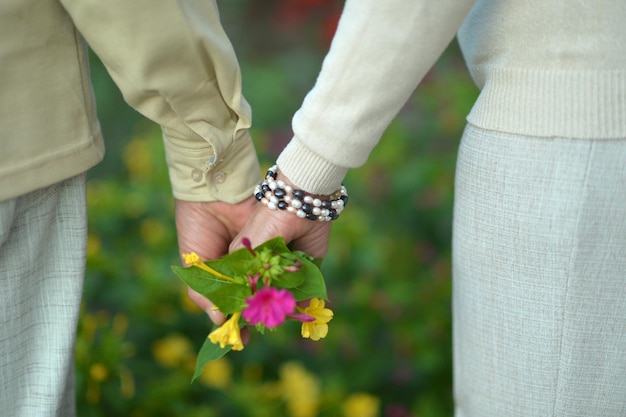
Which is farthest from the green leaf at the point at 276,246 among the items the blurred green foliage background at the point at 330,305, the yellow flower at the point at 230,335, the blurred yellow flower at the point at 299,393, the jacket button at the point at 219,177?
the blurred yellow flower at the point at 299,393

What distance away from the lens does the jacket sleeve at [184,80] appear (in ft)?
3.64

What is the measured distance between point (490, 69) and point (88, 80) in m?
0.61

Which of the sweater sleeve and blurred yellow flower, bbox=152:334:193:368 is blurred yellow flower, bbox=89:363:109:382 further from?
the sweater sleeve

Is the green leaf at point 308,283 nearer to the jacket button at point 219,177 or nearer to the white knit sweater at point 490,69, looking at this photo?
the white knit sweater at point 490,69

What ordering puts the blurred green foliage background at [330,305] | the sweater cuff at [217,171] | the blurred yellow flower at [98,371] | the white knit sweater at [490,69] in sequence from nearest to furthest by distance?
the white knit sweater at [490,69] → the sweater cuff at [217,171] → the blurred yellow flower at [98,371] → the blurred green foliage background at [330,305]

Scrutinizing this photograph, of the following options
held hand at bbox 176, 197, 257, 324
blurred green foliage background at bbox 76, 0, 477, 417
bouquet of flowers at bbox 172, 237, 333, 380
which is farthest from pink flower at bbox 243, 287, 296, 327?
blurred green foliage background at bbox 76, 0, 477, 417

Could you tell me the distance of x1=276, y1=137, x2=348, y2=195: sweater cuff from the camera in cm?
116

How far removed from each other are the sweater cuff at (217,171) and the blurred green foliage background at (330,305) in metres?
0.60

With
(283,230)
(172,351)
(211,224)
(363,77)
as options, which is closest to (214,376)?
(172,351)

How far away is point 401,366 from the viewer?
2141 mm

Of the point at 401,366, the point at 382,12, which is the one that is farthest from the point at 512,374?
the point at 401,366

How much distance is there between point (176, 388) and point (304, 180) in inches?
36.4

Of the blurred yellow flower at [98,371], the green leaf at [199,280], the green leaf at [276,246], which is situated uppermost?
the green leaf at [276,246]

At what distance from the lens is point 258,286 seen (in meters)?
1.13
